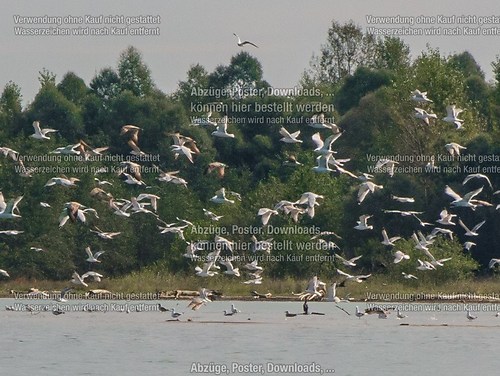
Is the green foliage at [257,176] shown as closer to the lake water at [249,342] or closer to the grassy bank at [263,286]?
the grassy bank at [263,286]

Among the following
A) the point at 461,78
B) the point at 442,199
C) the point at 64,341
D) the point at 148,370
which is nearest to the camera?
the point at 148,370

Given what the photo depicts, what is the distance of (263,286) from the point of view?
55.9 m

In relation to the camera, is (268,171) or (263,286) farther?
(268,171)

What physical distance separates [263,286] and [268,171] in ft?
57.8

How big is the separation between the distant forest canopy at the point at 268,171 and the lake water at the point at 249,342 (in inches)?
248

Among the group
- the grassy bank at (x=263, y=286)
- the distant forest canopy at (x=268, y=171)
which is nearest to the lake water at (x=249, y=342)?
the grassy bank at (x=263, y=286)

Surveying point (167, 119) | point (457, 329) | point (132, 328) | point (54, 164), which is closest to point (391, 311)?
point (457, 329)

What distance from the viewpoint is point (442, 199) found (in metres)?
59.1

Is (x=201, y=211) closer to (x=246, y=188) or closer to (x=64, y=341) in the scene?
(x=246, y=188)

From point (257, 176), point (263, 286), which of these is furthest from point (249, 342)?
point (257, 176)

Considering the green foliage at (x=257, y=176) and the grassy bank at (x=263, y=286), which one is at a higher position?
the green foliage at (x=257, y=176)

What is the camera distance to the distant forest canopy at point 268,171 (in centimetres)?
5828

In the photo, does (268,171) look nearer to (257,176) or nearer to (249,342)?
(257,176)

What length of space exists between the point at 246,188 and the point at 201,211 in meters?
5.99
